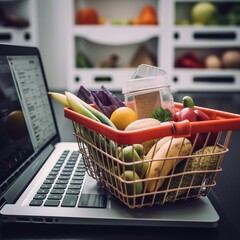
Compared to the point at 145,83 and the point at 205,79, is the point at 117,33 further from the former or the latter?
the point at 145,83

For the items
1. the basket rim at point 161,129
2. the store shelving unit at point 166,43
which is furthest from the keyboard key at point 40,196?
the store shelving unit at point 166,43

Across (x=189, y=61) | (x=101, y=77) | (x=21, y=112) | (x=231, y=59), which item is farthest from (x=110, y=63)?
(x=21, y=112)

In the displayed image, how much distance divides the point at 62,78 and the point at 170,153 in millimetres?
1754

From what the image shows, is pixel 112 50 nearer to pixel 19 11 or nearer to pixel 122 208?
pixel 19 11

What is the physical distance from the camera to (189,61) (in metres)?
1.84

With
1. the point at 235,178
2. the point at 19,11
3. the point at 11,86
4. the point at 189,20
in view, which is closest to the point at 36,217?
the point at 11,86

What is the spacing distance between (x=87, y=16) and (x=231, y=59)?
2.66ft

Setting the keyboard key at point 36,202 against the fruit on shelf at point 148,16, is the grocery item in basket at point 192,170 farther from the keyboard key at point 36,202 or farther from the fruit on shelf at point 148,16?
the fruit on shelf at point 148,16

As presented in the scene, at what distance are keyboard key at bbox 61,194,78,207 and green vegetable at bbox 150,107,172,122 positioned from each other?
161mm

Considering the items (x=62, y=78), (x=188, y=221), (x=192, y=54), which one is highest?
(x=188, y=221)

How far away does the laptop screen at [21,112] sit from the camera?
1.56 feet

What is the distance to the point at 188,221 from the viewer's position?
384mm

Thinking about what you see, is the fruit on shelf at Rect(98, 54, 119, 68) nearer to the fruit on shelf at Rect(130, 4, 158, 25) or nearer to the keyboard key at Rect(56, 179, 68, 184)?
the fruit on shelf at Rect(130, 4, 158, 25)

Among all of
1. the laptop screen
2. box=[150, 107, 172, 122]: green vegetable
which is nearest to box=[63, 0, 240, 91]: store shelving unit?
the laptop screen
